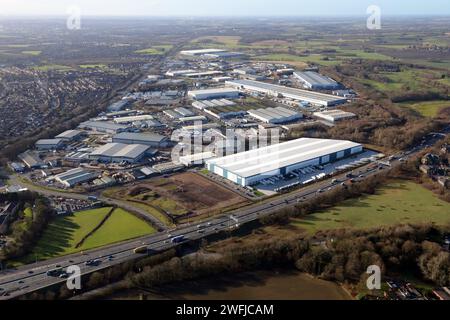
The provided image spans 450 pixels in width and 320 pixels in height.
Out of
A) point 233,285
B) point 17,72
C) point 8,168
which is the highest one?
point 17,72

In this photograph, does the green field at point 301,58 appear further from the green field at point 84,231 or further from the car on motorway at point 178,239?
the car on motorway at point 178,239

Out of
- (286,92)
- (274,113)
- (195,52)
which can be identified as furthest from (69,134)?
(195,52)

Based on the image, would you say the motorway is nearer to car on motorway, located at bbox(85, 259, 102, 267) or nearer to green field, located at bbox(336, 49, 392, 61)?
car on motorway, located at bbox(85, 259, 102, 267)

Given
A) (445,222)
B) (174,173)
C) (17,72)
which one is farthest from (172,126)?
(17,72)

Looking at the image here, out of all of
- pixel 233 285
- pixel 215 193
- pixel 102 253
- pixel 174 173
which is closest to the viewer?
pixel 233 285

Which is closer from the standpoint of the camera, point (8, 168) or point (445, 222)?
point (445, 222)

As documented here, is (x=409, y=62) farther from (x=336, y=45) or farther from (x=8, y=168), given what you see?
(x=8, y=168)

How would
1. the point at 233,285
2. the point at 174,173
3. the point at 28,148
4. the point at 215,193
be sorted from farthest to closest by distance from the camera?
the point at 28,148 < the point at 174,173 < the point at 215,193 < the point at 233,285

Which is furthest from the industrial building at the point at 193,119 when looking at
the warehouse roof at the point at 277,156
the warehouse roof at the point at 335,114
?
the warehouse roof at the point at 277,156
